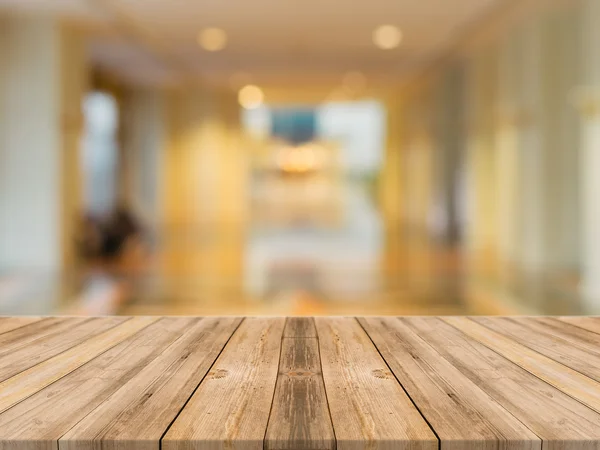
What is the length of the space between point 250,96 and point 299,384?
16319 millimetres

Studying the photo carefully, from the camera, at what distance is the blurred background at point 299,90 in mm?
6430

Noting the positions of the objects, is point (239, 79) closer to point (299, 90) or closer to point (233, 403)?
point (299, 90)

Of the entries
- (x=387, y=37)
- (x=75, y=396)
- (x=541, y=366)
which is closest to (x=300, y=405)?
(x=75, y=396)

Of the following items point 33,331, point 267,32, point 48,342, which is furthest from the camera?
point 267,32

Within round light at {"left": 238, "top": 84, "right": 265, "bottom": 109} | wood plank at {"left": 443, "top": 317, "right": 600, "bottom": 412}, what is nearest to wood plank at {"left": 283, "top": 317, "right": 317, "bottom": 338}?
wood plank at {"left": 443, "top": 317, "right": 600, "bottom": 412}

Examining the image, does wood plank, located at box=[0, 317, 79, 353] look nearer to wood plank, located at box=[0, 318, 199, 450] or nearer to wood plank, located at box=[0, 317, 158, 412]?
wood plank, located at box=[0, 317, 158, 412]

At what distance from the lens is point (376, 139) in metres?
21.3

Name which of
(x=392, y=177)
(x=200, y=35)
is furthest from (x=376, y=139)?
(x=200, y=35)

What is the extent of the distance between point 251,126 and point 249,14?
819 inches

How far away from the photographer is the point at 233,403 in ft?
3.86

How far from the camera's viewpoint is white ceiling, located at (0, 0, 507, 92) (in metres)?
7.96

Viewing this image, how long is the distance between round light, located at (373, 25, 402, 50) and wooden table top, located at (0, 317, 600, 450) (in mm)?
7922

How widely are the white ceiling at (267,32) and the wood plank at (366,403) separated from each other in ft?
22.6

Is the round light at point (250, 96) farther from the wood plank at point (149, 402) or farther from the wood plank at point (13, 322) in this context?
the wood plank at point (149, 402)
